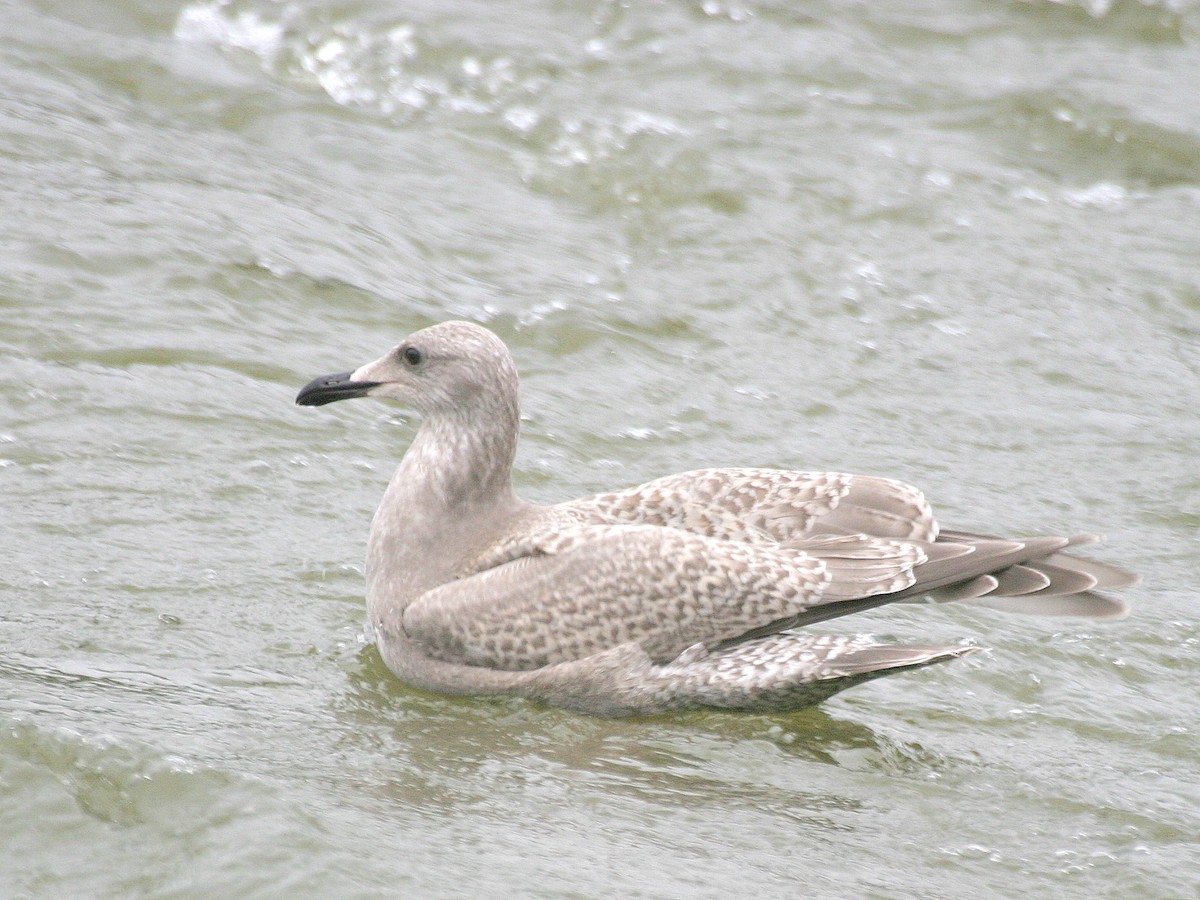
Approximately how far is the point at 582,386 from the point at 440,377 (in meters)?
2.53

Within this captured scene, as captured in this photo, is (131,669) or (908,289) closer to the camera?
(131,669)

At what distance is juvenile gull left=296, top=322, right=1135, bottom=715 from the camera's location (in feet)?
21.6

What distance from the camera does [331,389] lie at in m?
7.00

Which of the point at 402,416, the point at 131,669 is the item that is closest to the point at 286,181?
the point at 402,416

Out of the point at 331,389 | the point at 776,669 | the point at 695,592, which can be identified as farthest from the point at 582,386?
the point at 776,669

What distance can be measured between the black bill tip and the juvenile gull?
548 mm

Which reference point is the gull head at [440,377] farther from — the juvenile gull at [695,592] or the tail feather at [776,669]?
the tail feather at [776,669]

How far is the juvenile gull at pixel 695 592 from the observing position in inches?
259

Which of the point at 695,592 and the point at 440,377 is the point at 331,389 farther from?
the point at 695,592

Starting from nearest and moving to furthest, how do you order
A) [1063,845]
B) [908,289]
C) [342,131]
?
[1063,845], [908,289], [342,131]

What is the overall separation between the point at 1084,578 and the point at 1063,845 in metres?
1.13

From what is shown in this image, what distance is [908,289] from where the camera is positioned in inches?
430

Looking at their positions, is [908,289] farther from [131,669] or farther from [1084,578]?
[131,669]

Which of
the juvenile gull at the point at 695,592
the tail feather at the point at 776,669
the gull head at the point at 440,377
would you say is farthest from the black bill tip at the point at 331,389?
the tail feather at the point at 776,669
